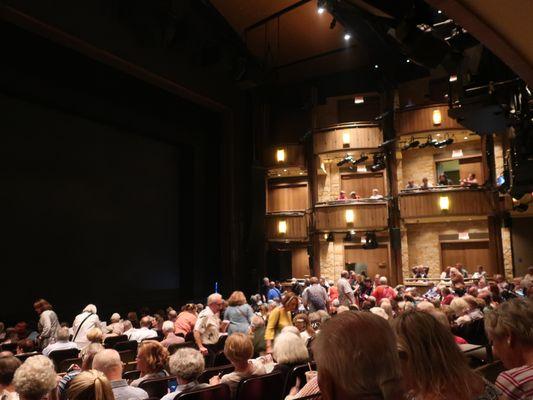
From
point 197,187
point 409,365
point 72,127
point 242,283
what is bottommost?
point 242,283

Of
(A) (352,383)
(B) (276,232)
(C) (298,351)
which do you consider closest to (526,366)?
(A) (352,383)

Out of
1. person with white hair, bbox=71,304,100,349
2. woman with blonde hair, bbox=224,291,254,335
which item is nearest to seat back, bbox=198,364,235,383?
woman with blonde hair, bbox=224,291,254,335

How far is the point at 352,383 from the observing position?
51.7 inches

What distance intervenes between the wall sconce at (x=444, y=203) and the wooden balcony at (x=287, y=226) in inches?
191

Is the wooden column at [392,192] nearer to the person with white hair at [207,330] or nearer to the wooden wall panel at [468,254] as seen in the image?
the wooden wall panel at [468,254]

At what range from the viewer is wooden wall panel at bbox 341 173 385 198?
61.0 feet

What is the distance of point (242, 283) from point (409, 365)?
1460 cm

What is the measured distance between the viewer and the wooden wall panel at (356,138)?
17.3 metres

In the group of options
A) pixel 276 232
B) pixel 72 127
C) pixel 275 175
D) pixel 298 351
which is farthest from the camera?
pixel 275 175

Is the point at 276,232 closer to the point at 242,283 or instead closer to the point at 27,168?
the point at 242,283

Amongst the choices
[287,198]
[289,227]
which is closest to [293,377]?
[289,227]

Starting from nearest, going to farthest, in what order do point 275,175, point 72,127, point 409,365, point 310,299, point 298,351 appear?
point 409,365
point 298,351
point 310,299
point 72,127
point 275,175

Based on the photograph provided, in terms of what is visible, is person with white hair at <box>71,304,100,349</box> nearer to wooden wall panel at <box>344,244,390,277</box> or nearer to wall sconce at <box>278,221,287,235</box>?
wall sconce at <box>278,221,287,235</box>

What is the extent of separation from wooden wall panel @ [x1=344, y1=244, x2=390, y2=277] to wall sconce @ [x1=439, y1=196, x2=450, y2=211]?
9.97ft
